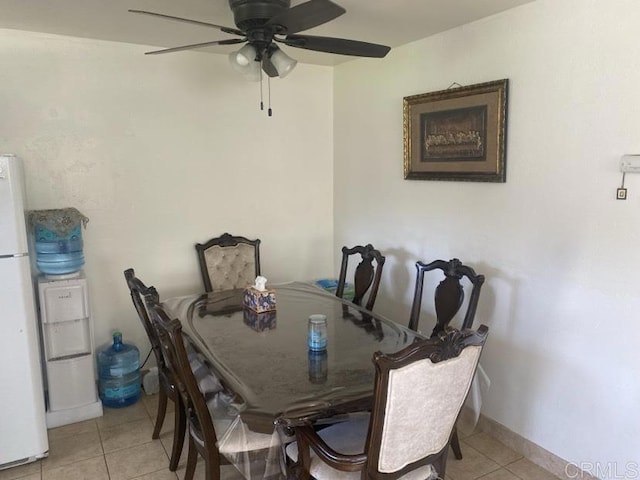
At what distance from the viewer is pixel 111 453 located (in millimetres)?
2699

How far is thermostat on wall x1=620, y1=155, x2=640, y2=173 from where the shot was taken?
2.03 metres

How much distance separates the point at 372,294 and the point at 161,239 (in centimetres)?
157

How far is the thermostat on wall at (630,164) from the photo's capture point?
2.03m

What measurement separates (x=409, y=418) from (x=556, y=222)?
136 cm

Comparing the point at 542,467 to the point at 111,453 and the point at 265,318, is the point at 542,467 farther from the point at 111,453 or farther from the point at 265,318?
the point at 111,453

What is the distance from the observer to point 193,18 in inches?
101

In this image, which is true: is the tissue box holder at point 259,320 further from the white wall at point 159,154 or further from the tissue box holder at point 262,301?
the white wall at point 159,154

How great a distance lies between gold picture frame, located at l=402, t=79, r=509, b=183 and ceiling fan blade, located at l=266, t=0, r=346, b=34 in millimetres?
1162

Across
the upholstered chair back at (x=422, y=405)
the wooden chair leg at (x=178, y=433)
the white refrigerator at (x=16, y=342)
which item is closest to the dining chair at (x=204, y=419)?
the wooden chair leg at (x=178, y=433)

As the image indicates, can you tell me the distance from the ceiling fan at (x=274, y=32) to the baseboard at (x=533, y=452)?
2166mm

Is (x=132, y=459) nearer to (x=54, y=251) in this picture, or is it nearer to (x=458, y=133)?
(x=54, y=251)

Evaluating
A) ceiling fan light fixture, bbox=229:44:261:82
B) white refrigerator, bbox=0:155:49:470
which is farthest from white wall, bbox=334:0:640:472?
white refrigerator, bbox=0:155:49:470

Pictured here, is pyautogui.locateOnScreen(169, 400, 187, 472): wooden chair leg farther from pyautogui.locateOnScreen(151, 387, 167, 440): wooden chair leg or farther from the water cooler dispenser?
the water cooler dispenser

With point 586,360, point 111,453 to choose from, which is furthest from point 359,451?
point 111,453
